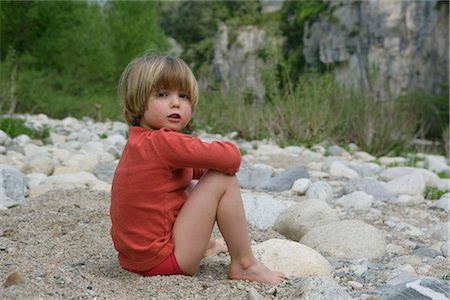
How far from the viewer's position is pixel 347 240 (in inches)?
111

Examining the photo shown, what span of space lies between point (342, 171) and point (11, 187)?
3.18m

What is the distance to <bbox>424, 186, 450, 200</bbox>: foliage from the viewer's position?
470 centimetres

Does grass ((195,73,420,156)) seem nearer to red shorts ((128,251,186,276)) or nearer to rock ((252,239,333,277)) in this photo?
rock ((252,239,333,277))

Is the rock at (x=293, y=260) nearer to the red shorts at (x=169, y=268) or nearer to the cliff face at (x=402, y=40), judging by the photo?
the red shorts at (x=169, y=268)

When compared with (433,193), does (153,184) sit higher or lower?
higher

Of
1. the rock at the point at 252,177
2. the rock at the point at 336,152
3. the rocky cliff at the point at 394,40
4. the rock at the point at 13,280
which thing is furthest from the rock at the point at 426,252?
the rocky cliff at the point at 394,40

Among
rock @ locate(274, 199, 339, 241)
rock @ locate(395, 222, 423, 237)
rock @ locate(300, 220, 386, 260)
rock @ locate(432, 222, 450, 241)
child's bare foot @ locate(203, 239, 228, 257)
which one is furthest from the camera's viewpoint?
rock @ locate(395, 222, 423, 237)

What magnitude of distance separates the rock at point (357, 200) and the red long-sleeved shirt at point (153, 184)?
2.22 meters

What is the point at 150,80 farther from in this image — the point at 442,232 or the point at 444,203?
the point at 444,203

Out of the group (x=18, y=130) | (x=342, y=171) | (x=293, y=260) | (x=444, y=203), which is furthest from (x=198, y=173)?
(x=18, y=130)

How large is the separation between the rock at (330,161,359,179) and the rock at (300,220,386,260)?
2.61 meters

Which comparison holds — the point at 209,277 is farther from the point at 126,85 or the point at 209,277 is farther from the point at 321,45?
the point at 321,45

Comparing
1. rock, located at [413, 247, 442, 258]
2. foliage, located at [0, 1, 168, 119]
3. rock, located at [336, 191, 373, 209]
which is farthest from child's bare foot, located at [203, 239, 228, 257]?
foliage, located at [0, 1, 168, 119]

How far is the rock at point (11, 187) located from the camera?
3745 mm
